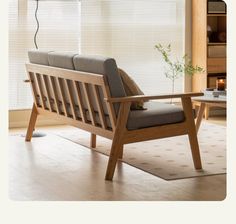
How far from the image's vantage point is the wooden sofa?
14.0 ft

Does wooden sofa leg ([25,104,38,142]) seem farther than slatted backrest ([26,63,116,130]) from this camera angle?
Yes

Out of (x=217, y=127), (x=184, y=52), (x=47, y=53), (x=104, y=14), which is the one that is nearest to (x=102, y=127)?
(x=47, y=53)

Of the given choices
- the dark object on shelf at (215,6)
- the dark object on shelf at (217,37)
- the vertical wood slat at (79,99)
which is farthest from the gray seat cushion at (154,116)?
the dark object on shelf at (217,37)

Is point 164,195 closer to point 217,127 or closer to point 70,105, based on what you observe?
point 70,105

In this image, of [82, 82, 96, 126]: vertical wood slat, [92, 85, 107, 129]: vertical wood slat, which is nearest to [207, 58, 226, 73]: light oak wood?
[82, 82, 96, 126]: vertical wood slat

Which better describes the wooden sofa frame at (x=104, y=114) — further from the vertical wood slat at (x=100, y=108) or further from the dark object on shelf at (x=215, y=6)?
the dark object on shelf at (x=215, y=6)

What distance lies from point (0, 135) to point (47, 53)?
9.84 ft

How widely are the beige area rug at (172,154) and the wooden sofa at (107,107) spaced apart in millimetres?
166

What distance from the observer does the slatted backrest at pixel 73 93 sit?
4438mm

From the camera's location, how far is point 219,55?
24.4 ft

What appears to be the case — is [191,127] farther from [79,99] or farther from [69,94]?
[69,94]

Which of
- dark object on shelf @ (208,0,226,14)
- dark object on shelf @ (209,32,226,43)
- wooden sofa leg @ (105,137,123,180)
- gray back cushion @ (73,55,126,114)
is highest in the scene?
dark object on shelf @ (208,0,226,14)

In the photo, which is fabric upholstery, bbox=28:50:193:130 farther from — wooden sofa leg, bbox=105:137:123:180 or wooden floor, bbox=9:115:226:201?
wooden floor, bbox=9:115:226:201

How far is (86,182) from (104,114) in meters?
0.55
